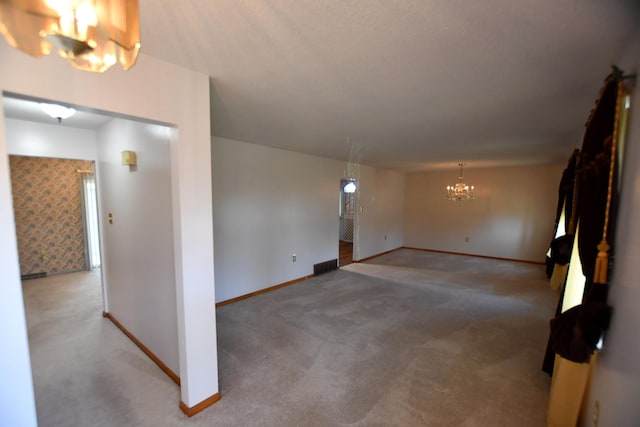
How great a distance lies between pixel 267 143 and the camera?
3957mm

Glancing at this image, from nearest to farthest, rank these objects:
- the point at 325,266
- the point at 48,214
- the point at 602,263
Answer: the point at 602,263
the point at 48,214
the point at 325,266

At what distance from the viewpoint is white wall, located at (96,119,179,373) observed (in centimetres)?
212

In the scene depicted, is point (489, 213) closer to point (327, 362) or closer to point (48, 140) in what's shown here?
point (327, 362)

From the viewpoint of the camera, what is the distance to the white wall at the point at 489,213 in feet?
20.0

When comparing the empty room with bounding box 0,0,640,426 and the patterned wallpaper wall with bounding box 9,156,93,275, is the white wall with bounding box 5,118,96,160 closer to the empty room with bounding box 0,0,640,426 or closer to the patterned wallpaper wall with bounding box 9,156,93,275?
the empty room with bounding box 0,0,640,426

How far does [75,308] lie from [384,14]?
482 centimetres

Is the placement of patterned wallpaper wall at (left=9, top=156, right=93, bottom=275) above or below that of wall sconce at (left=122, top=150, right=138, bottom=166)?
below

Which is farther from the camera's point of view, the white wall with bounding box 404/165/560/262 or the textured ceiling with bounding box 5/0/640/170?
the white wall with bounding box 404/165/560/262

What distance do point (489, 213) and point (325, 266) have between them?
4.54 meters

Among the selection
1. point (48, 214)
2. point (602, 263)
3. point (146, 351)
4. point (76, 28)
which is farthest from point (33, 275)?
point (602, 263)

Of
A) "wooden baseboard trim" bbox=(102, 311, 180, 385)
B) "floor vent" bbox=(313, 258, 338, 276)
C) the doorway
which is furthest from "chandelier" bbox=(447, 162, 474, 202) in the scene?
"wooden baseboard trim" bbox=(102, 311, 180, 385)

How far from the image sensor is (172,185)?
5.73 ft

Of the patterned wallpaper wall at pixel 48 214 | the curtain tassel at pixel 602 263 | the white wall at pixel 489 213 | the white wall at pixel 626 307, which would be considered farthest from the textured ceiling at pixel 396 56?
the patterned wallpaper wall at pixel 48 214

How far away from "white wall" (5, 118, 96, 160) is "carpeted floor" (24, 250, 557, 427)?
6.53 feet
